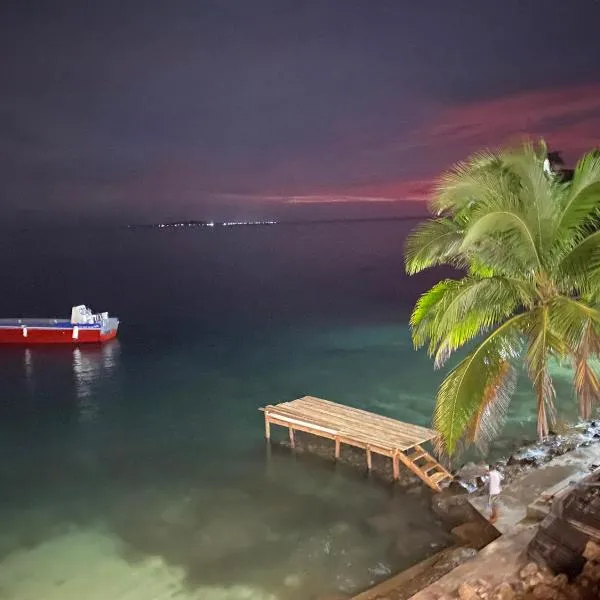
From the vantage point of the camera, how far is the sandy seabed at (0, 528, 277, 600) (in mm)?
12992

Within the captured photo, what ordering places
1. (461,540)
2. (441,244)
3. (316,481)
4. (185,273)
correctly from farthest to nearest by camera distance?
(185,273) → (316,481) → (461,540) → (441,244)

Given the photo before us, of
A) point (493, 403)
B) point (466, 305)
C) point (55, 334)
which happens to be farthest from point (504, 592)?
point (55, 334)

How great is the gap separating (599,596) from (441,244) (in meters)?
5.53

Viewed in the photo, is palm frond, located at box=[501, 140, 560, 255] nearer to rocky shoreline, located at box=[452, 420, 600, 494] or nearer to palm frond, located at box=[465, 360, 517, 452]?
palm frond, located at box=[465, 360, 517, 452]

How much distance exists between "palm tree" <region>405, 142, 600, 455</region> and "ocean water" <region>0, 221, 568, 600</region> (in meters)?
5.35

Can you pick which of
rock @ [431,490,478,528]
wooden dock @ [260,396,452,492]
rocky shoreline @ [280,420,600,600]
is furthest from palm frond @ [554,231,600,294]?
wooden dock @ [260,396,452,492]

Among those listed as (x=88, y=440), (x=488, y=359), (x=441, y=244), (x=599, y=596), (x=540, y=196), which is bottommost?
(x=88, y=440)

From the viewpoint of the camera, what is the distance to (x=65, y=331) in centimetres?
3878

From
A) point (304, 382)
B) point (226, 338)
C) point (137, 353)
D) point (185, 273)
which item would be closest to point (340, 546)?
point (304, 382)

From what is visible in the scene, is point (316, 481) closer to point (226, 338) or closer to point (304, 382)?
point (304, 382)

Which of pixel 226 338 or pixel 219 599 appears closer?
pixel 219 599

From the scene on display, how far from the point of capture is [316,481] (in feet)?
58.1

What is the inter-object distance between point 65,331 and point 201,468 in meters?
22.2

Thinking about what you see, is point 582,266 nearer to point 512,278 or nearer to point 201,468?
point 512,278
